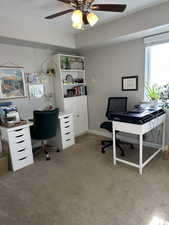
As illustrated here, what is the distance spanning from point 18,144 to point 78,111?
179 cm

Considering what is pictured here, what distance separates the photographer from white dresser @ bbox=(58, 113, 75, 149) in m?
3.18

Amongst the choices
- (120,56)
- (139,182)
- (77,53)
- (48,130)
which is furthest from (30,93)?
(139,182)

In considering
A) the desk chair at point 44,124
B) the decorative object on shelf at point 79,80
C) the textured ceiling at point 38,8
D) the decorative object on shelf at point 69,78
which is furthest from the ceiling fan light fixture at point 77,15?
the decorative object on shelf at point 79,80

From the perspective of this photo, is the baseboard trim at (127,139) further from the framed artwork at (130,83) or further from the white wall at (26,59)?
the white wall at (26,59)

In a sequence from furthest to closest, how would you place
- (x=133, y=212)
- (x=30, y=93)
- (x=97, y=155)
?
(x=30, y=93) < (x=97, y=155) < (x=133, y=212)

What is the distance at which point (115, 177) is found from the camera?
7.28 ft

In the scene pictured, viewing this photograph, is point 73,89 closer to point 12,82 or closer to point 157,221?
point 12,82

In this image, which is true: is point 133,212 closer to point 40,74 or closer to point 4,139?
point 4,139

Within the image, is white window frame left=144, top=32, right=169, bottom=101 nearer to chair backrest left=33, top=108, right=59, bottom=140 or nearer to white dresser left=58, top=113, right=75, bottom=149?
white dresser left=58, top=113, right=75, bottom=149

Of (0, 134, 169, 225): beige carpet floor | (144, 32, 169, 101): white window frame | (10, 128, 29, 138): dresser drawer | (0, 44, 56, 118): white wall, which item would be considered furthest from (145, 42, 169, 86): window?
(10, 128, 29, 138): dresser drawer

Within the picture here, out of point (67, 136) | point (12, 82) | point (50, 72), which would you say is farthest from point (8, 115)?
point (50, 72)

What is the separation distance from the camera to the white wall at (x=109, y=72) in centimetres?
309

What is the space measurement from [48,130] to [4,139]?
0.75 metres

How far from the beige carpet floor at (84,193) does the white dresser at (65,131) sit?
51cm
